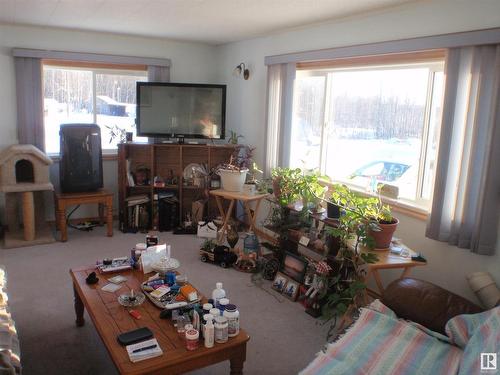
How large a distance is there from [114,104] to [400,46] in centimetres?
332

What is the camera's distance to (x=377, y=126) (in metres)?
3.47

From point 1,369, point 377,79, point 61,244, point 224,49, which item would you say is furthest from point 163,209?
point 1,369

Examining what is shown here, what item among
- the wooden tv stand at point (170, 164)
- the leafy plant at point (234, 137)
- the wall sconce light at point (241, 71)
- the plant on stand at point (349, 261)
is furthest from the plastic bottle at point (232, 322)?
the wall sconce light at point (241, 71)

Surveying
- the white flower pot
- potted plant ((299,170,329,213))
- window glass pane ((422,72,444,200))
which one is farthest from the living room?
potted plant ((299,170,329,213))

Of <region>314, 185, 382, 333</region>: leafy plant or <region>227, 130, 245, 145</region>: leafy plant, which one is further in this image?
<region>227, 130, 245, 145</region>: leafy plant

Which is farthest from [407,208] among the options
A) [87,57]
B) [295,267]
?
[87,57]

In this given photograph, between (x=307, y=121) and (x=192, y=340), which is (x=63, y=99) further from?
(x=192, y=340)

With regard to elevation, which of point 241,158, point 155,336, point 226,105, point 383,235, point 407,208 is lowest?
point 155,336

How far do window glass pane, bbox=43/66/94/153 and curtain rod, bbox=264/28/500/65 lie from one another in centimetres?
218

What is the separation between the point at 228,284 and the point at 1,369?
2011 mm

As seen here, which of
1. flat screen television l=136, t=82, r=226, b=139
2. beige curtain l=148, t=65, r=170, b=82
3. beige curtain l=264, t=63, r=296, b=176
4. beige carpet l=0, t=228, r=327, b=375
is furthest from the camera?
beige curtain l=148, t=65, r=170, b=82

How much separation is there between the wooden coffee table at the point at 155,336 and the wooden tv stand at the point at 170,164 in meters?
2.39

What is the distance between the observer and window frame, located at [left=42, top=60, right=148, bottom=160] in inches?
181

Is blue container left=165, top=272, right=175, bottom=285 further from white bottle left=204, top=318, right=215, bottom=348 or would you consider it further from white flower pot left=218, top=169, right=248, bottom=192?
white flower pot left=218, top=169, right=248, bottom=192
